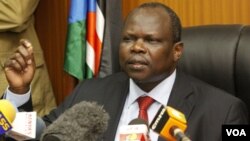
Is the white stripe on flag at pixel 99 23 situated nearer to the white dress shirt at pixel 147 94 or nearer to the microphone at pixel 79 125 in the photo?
the white dress shirt at pixel 147 94

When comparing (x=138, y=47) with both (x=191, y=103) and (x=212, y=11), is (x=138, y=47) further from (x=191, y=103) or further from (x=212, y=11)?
(x=212, y=11)

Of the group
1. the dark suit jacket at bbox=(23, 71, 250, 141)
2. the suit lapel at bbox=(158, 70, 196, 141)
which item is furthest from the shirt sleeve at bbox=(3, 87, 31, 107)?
the suit lapel at bbox=(158, 70, 196, 141)

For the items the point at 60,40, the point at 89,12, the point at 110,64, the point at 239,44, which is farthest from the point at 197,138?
the point at 60,40

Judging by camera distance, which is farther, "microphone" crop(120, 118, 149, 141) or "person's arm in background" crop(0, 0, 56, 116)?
"person's arm in background" crop(0, 0, 56, 116)

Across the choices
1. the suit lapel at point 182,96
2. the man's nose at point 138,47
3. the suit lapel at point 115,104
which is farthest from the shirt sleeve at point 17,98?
the suit lapel at point 182,96

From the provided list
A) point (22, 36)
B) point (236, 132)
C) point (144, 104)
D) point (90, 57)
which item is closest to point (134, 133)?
point (236, 132)

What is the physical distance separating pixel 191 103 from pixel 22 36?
1.38 m

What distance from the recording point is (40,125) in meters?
1.61

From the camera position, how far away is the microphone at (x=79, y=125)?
1198mm

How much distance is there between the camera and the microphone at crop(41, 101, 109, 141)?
1.20m

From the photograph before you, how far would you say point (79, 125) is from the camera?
1.24 meters

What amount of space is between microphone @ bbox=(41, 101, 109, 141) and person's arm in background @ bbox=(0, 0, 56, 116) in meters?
1.46

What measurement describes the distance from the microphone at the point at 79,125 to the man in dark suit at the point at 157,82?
54 centimetres

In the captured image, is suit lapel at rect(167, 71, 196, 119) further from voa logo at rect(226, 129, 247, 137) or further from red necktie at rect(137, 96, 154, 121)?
voa logo at rect(226, 129, 247, 137)
